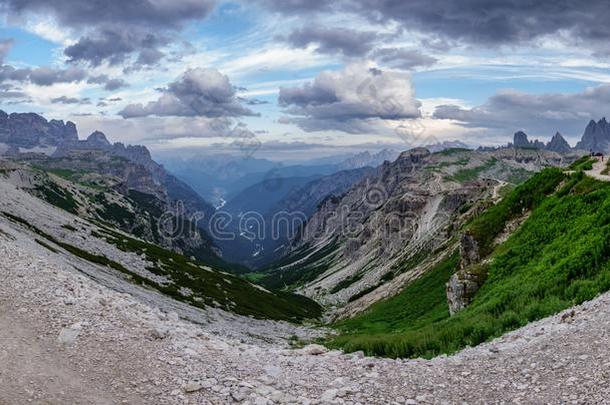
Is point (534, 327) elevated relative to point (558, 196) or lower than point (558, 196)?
lower

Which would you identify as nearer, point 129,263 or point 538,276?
point 538,276

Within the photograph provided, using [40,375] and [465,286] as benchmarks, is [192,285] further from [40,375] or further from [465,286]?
[40,375]

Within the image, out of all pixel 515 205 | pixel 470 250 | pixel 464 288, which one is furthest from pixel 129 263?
pixel 464 288

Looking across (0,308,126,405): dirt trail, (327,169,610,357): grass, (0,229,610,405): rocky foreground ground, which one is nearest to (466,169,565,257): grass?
(327,169,610,357): grass

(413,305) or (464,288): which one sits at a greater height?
(464,288)

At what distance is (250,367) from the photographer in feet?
58.0

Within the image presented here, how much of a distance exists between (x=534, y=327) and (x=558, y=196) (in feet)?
73.2

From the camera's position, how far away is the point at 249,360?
18625 millimetres

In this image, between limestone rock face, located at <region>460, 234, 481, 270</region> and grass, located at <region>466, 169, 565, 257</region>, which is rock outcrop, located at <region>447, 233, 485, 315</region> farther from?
grass, located at <region>466, 169, 565, 257</region>

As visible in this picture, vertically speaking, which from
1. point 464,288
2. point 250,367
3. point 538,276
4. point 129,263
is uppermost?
point 538,276

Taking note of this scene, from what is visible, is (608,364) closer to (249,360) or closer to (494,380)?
(494,380)

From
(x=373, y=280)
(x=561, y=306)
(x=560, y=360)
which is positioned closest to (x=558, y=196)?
Answer: (x=561, y=306)

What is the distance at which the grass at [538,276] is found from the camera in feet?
70.2

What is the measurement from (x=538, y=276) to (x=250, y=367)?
55.0 ft
